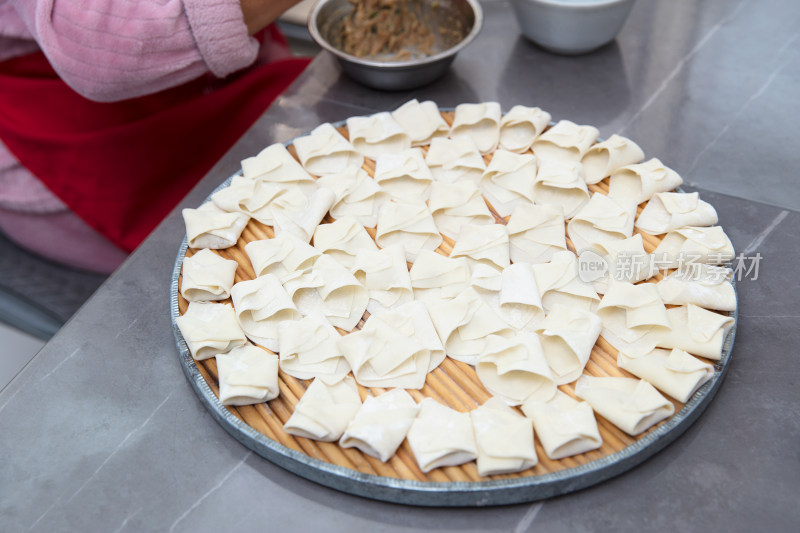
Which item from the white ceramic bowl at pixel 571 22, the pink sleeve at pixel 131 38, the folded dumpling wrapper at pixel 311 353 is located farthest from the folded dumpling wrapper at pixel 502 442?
the white ceramic bowl at pixel 571 22

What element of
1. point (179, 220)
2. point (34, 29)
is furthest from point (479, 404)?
point (34, 29)

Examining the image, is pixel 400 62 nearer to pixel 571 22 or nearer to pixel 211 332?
pixel 571 22

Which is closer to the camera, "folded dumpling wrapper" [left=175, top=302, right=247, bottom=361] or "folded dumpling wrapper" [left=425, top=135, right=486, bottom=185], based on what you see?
"folded dumpling wrapper" [left=175, top=302, right=247, bottom=361]

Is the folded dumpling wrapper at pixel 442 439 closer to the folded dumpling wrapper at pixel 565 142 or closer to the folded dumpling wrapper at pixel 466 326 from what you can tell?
the folded dumpling wrapper at pixel 466 326

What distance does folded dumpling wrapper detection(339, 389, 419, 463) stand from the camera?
3.11ft

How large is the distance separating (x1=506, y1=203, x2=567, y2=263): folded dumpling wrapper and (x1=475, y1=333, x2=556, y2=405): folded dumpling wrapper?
0.68 feet

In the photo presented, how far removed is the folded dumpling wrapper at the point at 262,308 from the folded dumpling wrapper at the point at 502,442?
345 mm

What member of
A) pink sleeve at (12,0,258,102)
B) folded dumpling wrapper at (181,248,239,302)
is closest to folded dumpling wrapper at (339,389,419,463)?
folded dumpling wrapper at (181,248,239,302)

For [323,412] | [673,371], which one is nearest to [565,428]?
[673,371]

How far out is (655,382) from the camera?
1.01m

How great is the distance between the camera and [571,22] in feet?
5.43

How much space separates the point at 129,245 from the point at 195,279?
627 millimetres

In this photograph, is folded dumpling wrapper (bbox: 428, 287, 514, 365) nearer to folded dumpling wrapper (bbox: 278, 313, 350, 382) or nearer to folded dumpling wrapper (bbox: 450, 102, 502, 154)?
folded dumpling wrapper (bbox: 278, 313, 350, 382)

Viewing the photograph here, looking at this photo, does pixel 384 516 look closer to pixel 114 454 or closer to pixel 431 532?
pixel 431 532
